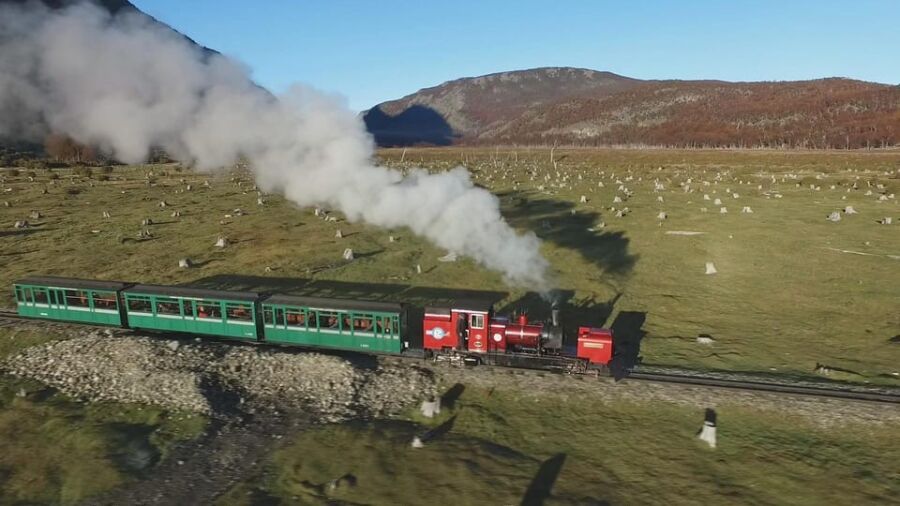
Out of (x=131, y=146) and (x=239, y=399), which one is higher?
(x=131, y=146)

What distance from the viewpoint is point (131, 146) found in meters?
31.9

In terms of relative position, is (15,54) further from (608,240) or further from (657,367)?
(608,240)

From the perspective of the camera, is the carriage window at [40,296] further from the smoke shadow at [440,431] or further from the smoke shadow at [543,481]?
the smoke shadow at [543,481]

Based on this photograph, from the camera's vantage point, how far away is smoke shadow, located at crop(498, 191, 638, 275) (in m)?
43.5

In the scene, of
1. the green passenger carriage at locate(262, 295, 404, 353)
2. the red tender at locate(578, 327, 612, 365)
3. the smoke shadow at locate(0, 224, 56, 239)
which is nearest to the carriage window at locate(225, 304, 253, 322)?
the green passenger carriage at locate(262, 295, 404, 353)

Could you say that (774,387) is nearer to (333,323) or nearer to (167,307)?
(333,323)

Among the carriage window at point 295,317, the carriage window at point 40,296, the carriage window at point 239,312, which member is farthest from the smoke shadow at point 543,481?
the carriage window at point 40,296

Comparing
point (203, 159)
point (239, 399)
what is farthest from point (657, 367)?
point (203, 159)

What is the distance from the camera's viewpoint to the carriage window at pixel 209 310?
27.8 metres

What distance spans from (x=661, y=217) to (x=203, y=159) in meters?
44.7

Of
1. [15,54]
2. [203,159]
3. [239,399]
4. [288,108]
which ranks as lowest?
[239,399]

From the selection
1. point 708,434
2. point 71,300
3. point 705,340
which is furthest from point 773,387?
point 71,300

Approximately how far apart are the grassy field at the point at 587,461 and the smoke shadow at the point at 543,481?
35 millimetres

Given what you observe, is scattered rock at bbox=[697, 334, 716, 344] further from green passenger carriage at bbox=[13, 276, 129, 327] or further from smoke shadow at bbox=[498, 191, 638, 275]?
green passenger carriage at bbox=[13, 276, 129, 327]
